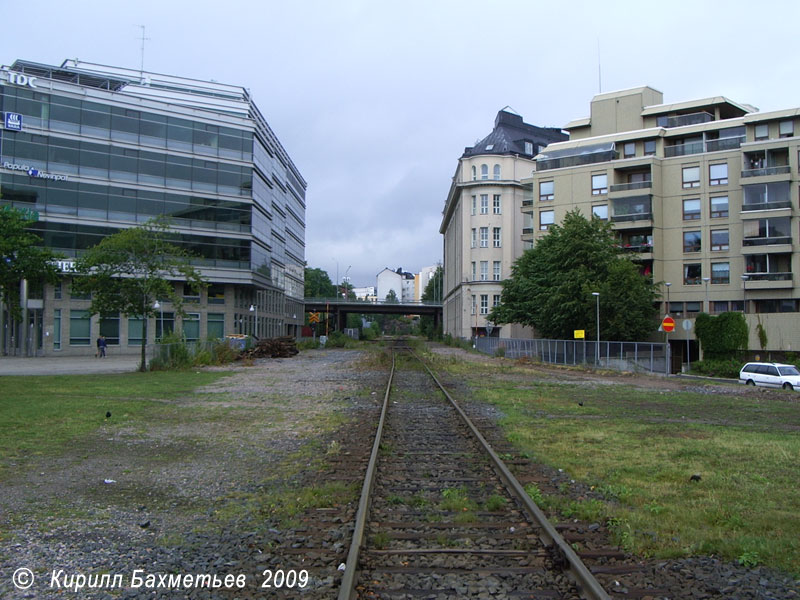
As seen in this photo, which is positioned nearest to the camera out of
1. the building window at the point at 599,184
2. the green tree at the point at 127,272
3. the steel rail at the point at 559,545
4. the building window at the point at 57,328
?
the steel rail at the point at 559,545

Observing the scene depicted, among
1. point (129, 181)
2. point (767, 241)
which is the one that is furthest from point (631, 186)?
point (129, 181)

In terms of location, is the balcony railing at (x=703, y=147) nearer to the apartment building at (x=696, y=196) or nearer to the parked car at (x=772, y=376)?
the apartment building at (x=696, y=196)

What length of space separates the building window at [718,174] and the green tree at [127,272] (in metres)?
43.2

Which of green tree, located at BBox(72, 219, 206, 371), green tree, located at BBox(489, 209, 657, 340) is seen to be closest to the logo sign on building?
green tree, located at BBox(72, 219, 206, 371)

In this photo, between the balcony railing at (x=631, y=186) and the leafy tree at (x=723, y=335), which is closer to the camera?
the leafy tree at (x=723, y=335)

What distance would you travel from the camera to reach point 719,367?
155 ft

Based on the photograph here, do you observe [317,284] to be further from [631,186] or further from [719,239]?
[719,239]

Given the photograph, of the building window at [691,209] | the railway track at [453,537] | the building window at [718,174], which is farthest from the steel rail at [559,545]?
the building window at [718,174]

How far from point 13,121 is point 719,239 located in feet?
175

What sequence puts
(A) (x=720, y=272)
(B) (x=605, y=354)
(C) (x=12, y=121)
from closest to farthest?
(B) (x=605, y=354) < (C) (x=12, y=121) < (A) (x=720, y=272)

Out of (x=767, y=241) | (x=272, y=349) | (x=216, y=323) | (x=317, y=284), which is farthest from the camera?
(x=317, y=284)

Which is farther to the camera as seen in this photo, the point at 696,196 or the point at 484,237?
the point at 484,237

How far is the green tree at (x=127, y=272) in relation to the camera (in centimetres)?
2822

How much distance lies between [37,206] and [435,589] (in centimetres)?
5177
